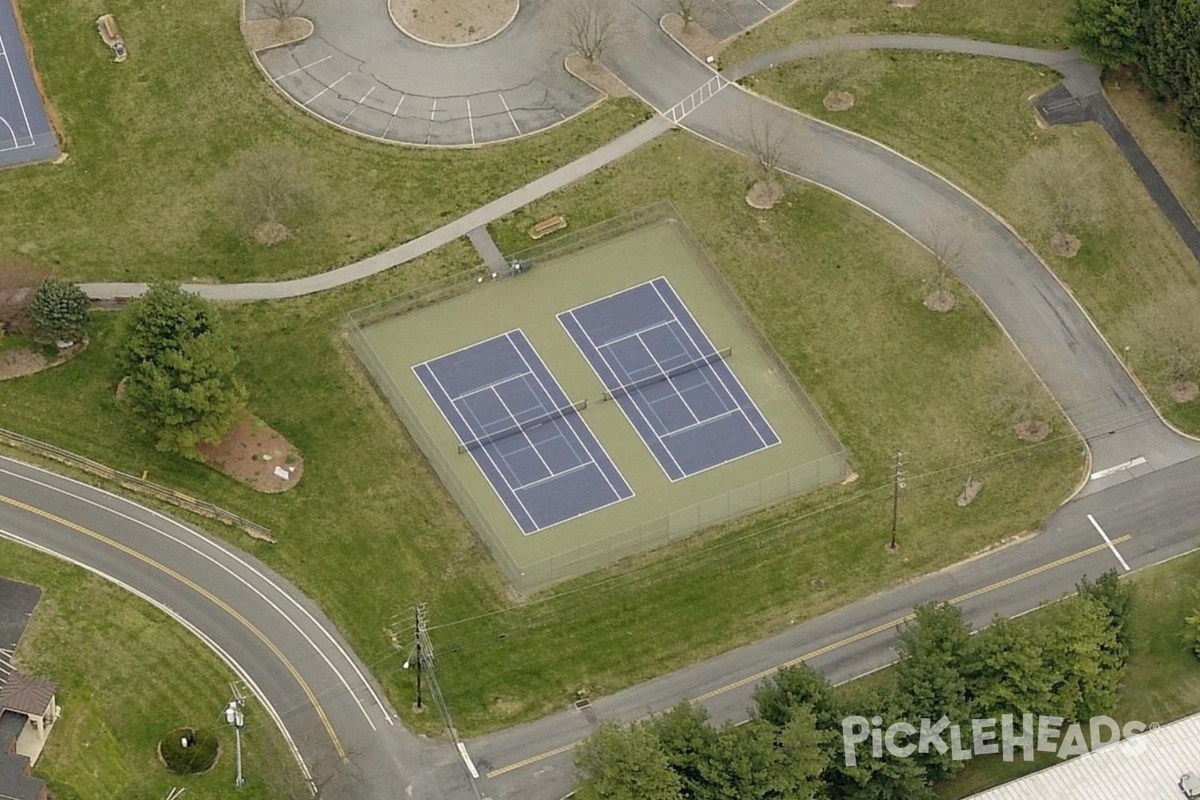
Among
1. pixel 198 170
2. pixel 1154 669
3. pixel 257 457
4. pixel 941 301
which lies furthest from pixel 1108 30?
pixel 257 457

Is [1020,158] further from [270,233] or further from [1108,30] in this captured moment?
[270,233]

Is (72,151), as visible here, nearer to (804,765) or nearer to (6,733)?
(6,733)

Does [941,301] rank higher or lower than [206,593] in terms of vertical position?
higher

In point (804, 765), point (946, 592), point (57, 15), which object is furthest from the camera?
point (57, 15)

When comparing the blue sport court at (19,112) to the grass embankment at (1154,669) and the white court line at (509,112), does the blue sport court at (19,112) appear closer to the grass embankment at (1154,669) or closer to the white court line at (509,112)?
the white court line at (509,112)

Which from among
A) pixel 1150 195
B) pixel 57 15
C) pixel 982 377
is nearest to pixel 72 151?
pixel 57 15

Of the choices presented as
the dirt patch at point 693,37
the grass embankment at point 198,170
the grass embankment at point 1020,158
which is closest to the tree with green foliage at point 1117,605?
the grass embankment at point 1020,158
